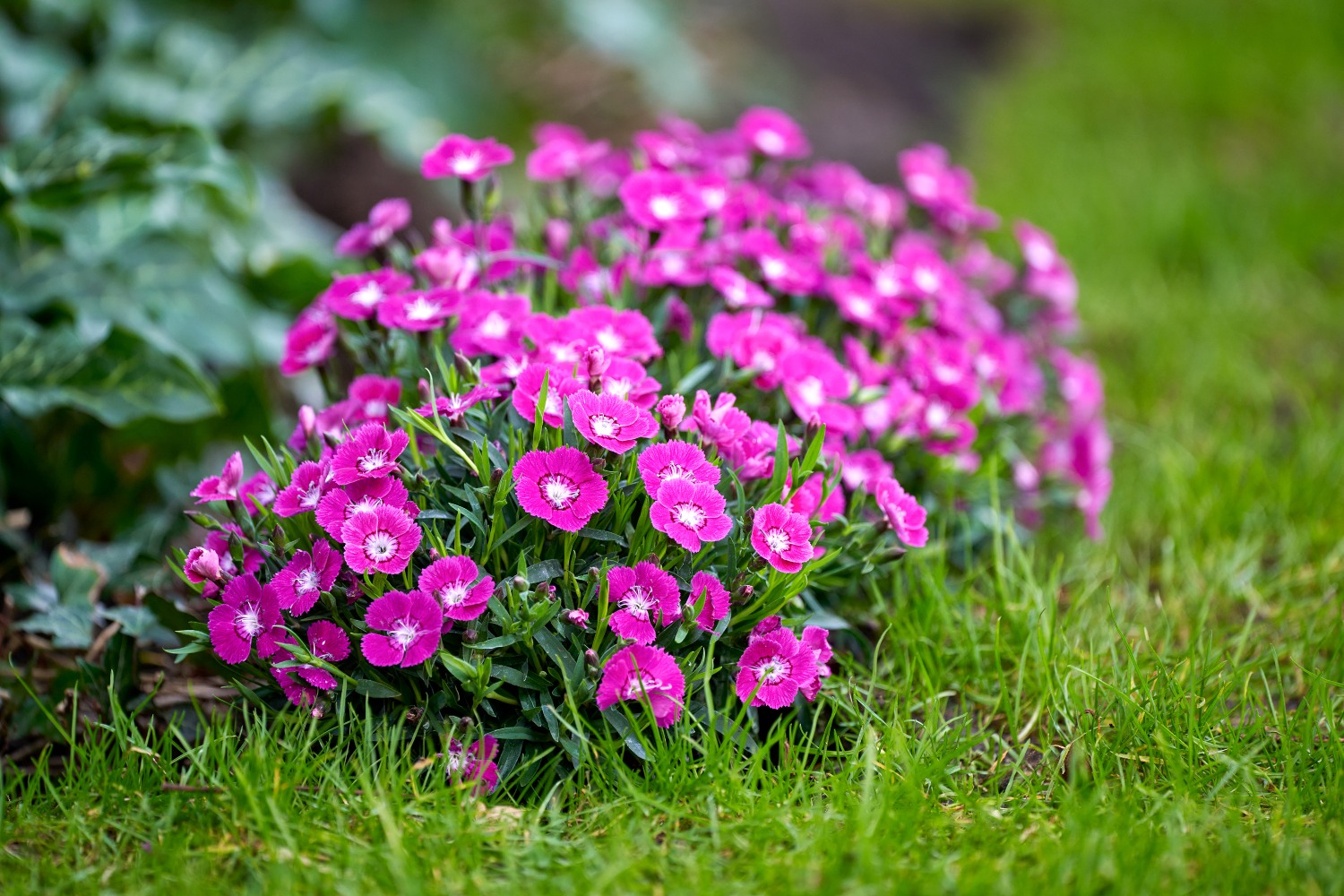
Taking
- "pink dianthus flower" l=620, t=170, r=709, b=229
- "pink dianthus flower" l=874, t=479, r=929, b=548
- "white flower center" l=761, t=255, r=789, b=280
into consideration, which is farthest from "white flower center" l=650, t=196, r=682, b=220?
"pink dianthus flower" l=874, t=479, r=929, b=548

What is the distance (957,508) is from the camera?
6.09 feet

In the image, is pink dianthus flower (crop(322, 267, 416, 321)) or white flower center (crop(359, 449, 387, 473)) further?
pink dianthus flower (crop(322, 267, 416, 321))

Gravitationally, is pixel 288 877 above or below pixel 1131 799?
below

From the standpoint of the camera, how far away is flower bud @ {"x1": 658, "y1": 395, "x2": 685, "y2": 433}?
129cm

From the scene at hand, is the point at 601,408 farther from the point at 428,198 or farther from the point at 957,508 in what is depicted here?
the point at 428,198

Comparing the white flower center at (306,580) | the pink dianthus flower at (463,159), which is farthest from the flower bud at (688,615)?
the pink dianthus flower at (463,159)

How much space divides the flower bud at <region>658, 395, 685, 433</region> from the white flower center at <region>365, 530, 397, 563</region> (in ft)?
1.15

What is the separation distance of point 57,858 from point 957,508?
1412 millimetres

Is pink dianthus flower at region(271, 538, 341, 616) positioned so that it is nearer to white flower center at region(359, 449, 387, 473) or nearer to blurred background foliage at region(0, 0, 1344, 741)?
white flower center at region(359, 449, 387, 473)

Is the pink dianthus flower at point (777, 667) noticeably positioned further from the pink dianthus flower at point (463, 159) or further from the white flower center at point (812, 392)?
the pink dianthus flower at point (463, 159)

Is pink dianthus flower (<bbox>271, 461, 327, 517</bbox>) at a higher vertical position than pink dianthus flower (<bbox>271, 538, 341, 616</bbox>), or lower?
higher

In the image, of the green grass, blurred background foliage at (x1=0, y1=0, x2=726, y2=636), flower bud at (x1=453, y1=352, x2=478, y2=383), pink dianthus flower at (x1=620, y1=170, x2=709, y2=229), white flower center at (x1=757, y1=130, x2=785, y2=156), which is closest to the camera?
the green grass

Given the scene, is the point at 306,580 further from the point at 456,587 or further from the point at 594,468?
the point at 594,468

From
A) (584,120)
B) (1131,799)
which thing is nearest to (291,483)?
(1131,799)
